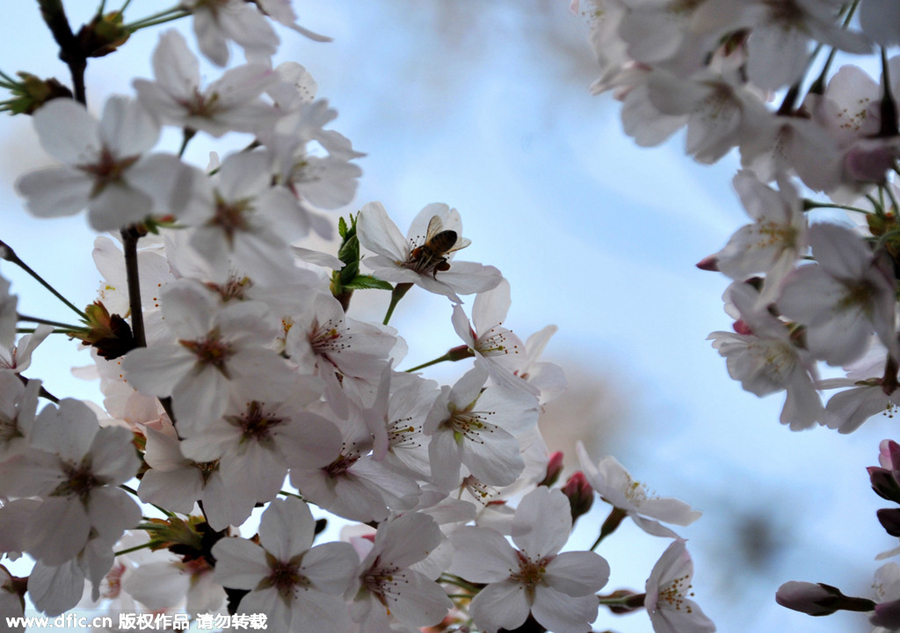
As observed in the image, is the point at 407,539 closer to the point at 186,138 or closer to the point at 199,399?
the point at 199,399

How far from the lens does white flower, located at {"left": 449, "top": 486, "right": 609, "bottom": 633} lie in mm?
753

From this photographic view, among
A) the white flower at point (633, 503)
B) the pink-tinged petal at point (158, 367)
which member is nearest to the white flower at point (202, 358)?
the pink-tinged petal at point (158, 367)

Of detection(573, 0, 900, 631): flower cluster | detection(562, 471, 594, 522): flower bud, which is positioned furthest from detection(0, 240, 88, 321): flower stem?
detection(562, 471, 594, 522): flower bud

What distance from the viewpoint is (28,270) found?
666 millimetres

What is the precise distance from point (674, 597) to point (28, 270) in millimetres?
750

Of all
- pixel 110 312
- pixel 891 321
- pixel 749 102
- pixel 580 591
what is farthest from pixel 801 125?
pixel 110 312

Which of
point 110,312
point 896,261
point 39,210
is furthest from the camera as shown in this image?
point 110,312

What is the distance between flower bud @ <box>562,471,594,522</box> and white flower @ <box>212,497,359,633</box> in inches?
15.0

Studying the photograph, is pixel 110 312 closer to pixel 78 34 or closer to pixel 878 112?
pixel 78 34

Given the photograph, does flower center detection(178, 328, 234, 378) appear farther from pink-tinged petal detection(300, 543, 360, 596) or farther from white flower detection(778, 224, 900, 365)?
white flower detection(778, 224, 900, 365)

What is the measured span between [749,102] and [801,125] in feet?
0.13

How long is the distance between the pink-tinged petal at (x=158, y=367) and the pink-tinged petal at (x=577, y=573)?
44cm

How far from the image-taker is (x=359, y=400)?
2.20 feet

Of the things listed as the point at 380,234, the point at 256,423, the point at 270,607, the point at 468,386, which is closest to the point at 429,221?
the point at 380,234
